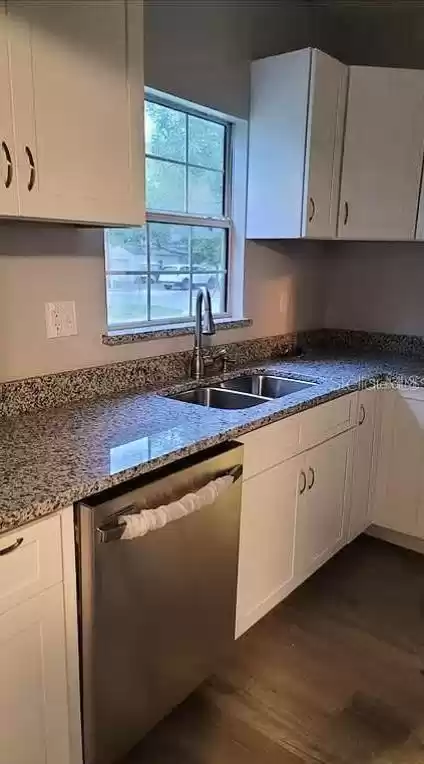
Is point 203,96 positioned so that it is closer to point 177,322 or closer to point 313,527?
point 177,322

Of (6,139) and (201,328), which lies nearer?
(6,139)

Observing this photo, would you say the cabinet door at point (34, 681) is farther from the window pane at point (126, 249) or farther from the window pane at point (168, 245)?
the window pane at point (168, 245)

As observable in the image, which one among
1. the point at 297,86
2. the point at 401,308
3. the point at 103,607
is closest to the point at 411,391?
the point at 401,308

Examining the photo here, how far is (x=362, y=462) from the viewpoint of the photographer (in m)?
2.68

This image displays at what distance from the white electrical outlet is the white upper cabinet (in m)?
1.11

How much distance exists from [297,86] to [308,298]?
1175 mm

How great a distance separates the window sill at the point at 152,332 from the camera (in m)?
2.16

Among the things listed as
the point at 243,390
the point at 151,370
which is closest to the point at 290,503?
the point at 243,390

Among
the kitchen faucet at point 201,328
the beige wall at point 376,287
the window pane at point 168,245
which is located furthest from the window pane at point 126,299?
the beige wall at point 376,287

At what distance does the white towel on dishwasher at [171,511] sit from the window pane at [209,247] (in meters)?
1.28

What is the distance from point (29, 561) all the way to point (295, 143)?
2.08 meters

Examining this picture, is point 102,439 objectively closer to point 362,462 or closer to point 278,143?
point 362,462

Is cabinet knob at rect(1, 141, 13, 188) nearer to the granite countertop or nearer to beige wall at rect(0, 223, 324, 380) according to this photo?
beige wall at rect(0, 223, 324, 380)

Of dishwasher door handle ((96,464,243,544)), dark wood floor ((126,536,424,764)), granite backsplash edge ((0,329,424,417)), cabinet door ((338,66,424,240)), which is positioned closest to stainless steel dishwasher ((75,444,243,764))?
dishwasher door handle ((96,464,243,544))
